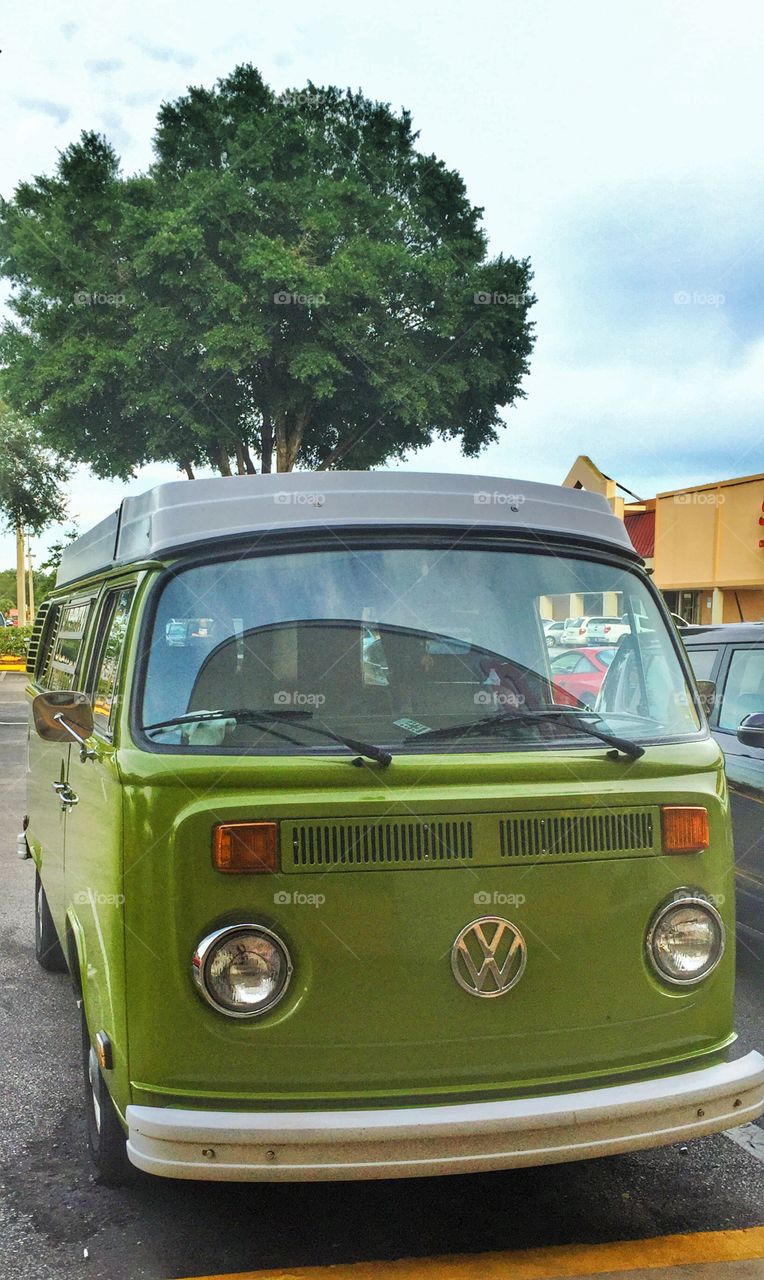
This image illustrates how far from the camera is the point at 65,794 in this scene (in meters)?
4.49

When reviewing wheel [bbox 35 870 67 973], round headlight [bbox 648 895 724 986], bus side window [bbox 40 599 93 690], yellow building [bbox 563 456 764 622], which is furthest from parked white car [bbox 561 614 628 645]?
yellow building [bbox 563 456 764 622]

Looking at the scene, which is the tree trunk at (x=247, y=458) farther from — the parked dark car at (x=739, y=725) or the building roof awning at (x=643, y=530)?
the parked dark car at (x=739, y=725)

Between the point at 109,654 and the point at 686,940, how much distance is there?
79.4 inches

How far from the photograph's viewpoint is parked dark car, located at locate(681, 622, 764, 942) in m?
6.16

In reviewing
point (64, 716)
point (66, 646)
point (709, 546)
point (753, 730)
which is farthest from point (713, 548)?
point (64, 716)

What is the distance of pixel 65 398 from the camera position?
27.3m

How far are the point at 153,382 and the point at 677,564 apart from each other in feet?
48.3

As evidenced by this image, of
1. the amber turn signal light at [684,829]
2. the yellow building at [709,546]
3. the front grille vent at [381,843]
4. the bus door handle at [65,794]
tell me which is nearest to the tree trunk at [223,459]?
the yellow building at [709,546]

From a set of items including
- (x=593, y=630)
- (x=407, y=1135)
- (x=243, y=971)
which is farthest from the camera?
(x=593, y=630)

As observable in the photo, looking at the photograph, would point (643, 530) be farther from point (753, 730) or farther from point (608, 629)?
point (608, 629)

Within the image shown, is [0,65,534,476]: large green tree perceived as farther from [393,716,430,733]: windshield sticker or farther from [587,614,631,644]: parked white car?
[393,716,430,733]: windshield sticker

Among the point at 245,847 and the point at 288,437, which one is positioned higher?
the point at 288,437

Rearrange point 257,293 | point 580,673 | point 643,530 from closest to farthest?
point 580,673 → point 257,293 → point 643,530

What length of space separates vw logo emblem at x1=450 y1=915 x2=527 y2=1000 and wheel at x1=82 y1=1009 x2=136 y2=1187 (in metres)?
1.19
